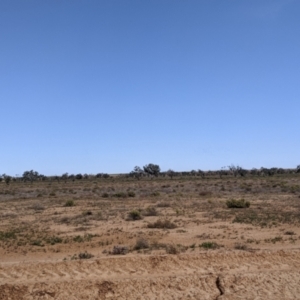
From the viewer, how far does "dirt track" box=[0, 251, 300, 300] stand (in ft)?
38.1

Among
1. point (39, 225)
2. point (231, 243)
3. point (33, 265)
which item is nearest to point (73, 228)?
point (39, 225)

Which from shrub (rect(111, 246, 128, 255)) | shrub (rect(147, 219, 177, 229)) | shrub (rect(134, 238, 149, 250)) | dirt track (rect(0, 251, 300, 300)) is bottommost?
dirt track (rect(0, 251, 300, 300))

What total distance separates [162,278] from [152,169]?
390 feet

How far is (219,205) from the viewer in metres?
37.3

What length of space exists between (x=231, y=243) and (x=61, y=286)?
960 centimetres

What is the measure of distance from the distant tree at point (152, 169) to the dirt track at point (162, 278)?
116734mm

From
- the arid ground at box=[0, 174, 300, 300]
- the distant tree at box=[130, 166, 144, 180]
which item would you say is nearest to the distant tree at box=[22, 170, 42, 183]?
the distant tree at box=[130, 166, 144, 180]

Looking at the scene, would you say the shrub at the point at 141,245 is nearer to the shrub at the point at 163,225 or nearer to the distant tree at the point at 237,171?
the shrub at the point at 163,225

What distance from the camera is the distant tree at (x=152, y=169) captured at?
430 feet

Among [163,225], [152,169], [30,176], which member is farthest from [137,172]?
[163,225]

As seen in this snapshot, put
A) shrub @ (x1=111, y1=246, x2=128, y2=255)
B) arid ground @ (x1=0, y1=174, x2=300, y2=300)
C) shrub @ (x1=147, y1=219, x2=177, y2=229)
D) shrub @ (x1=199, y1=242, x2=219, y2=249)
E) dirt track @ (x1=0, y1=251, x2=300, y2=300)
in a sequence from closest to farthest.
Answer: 1. dirt track @ (x1=0, y1=251, x2=300, y2=300)
2. arid ground @ (x1=0, y1=174, x2=300, y2=300)
3. shrub @ (x1=111, y1=246, x2=128, y2=255)
4. shrub @ (x1=199, y1=242, x2=219, y2=249)
5. shrub @ (x1=147, y1=219, x2=177, y2=229)

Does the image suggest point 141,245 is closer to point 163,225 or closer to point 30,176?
point 163,225

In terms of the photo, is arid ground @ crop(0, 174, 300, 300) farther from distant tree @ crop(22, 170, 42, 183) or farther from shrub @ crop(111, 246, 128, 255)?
distant tree @ crop(22, 170, 42, 183)

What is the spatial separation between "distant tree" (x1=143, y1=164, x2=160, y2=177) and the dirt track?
116734 mm
